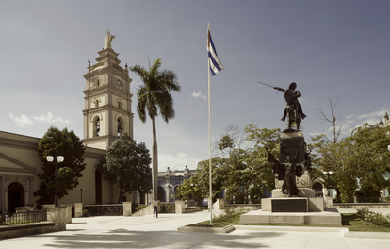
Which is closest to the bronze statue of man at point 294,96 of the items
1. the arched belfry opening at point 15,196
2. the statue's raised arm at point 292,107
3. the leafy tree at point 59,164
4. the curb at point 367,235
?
the statue's raised arm at point 292,107

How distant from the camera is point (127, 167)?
37750mm

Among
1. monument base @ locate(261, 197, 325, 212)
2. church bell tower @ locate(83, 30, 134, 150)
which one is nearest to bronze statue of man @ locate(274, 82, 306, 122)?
monument base @ locate(261, 197, 325, 212)

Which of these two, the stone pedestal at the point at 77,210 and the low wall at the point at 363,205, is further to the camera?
the stone pedestal at the point at 77,210

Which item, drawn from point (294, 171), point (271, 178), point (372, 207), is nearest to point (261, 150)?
point (271, 178)

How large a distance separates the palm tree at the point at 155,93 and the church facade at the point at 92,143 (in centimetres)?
1324

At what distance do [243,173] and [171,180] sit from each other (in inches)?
1793

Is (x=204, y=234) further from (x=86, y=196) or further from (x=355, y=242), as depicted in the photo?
(x=86, y=196)

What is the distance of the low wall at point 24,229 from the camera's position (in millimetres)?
11913

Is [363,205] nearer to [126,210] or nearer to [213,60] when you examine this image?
[126,210]

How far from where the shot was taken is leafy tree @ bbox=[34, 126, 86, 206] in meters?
31.5

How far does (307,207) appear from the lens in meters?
13.1

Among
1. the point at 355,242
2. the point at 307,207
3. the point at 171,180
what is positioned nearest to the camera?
the point at 355,242

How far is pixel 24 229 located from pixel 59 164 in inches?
838

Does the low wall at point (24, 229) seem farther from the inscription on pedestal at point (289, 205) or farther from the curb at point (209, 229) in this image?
the inscription on pedestal at point (289, 205)
